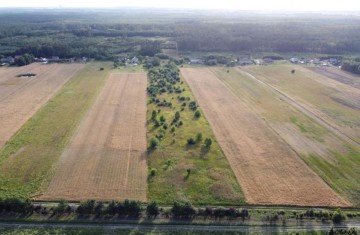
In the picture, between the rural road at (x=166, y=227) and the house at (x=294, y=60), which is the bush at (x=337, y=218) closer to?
the rural road at (x=166, y=227)

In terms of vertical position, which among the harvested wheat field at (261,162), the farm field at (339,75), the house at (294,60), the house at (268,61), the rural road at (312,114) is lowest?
the house at (268,61)

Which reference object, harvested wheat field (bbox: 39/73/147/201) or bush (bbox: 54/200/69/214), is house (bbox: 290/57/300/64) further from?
bush (bbox: 54/200/69/214)

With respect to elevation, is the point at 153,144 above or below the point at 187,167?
above

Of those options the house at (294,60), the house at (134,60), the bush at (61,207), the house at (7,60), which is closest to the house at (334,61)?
the house at (294,60)

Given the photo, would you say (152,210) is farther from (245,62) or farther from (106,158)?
(245,62)

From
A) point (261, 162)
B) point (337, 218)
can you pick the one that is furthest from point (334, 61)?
point (337, 218)

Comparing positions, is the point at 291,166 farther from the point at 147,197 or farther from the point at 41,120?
the point at 41,120

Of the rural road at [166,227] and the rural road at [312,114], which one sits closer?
the rural road at [166,227]
